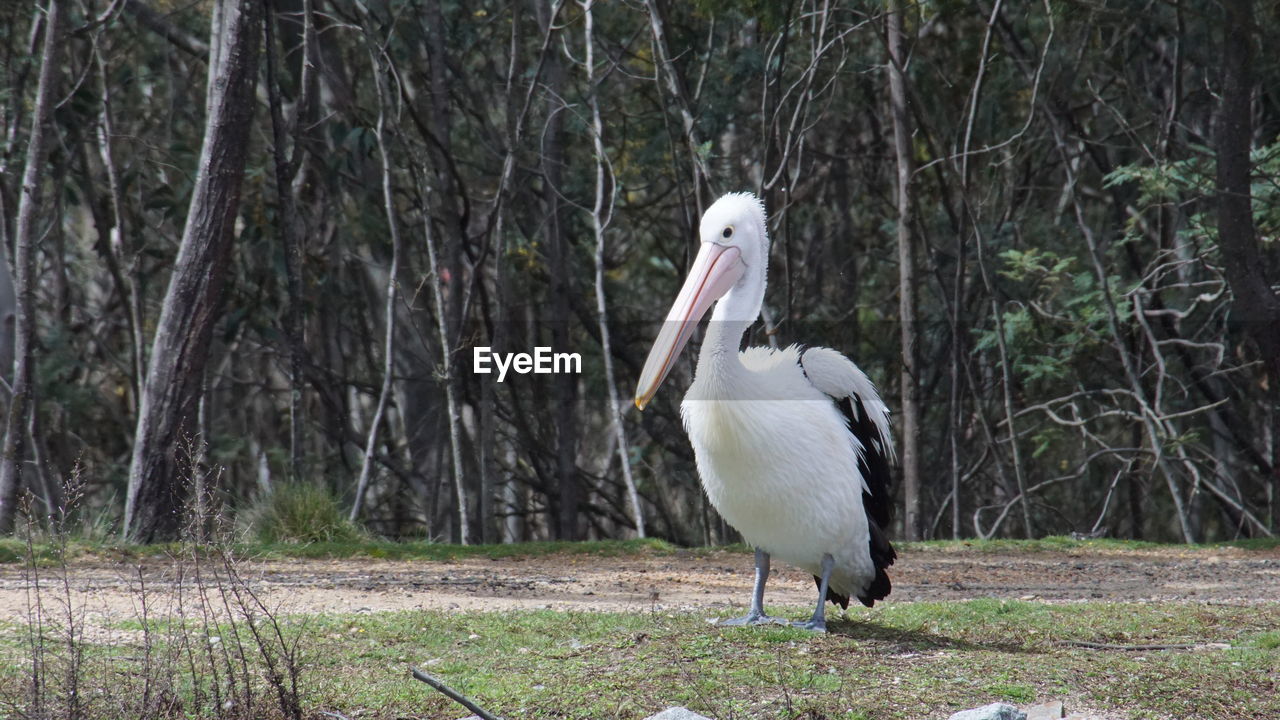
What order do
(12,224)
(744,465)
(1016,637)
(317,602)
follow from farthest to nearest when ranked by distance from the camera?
(12,224)
(317,602)
(1016,637)
(744,465)

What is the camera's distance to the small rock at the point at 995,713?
4.15m

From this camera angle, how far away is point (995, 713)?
13.6ft

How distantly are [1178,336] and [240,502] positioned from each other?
10.00 metres

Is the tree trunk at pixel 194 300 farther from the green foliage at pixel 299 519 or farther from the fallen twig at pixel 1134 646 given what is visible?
the fallen twig at pixel 1134 646

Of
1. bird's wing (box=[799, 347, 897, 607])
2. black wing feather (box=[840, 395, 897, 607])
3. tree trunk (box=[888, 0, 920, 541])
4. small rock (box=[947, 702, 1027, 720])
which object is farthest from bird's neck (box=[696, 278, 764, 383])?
tree trunk (box=[888, 0, 920, 541])

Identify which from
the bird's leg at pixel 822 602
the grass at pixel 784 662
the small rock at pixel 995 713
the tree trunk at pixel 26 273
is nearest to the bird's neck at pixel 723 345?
the bird's leg at pixel 822 602

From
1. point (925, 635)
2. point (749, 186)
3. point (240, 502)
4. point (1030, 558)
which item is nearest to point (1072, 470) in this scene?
point (749, 186)

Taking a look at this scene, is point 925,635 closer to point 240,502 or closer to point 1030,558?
point 1030,558

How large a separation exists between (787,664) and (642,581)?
323cm

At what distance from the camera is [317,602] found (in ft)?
22.8

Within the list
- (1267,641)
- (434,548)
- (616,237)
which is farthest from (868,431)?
(616,237)

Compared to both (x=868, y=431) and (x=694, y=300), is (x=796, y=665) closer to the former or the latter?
(x=868, y=431)

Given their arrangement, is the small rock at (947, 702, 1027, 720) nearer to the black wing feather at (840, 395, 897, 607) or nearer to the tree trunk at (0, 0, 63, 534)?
the black wing feather at (840, 395, 897, 607)

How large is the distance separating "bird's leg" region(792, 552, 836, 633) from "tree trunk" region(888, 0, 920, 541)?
651cm
